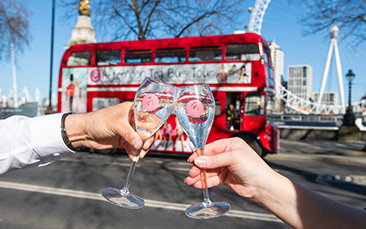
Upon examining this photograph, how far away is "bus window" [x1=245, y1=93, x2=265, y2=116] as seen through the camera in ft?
26.6

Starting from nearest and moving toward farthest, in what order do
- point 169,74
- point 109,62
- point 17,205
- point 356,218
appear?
point 356,218 → point 17,205 → point 169,74 → point 109,62

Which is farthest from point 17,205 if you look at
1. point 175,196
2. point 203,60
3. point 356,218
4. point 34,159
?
point 203,60

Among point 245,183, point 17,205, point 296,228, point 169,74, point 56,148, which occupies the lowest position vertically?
point 17,205

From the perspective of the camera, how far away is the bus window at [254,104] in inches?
320

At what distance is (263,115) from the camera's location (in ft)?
26.6

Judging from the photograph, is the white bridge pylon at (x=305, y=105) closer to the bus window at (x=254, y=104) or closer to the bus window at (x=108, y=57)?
the bus window at (x=254, y=104)

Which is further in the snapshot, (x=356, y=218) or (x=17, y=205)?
(x=17, y=205)

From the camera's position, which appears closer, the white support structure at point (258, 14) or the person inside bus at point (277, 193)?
the person inside bus at point (277, 193)

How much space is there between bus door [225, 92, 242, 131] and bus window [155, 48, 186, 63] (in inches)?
74.8

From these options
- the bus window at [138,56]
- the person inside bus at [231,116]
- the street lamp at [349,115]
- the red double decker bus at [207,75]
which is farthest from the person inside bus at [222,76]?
the street lamp at [349,115]

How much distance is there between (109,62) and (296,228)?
8.95 m

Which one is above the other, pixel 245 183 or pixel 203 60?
pixel 203 60

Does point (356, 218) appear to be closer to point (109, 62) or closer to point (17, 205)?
point (17, 205)

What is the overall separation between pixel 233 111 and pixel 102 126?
23.3ft
